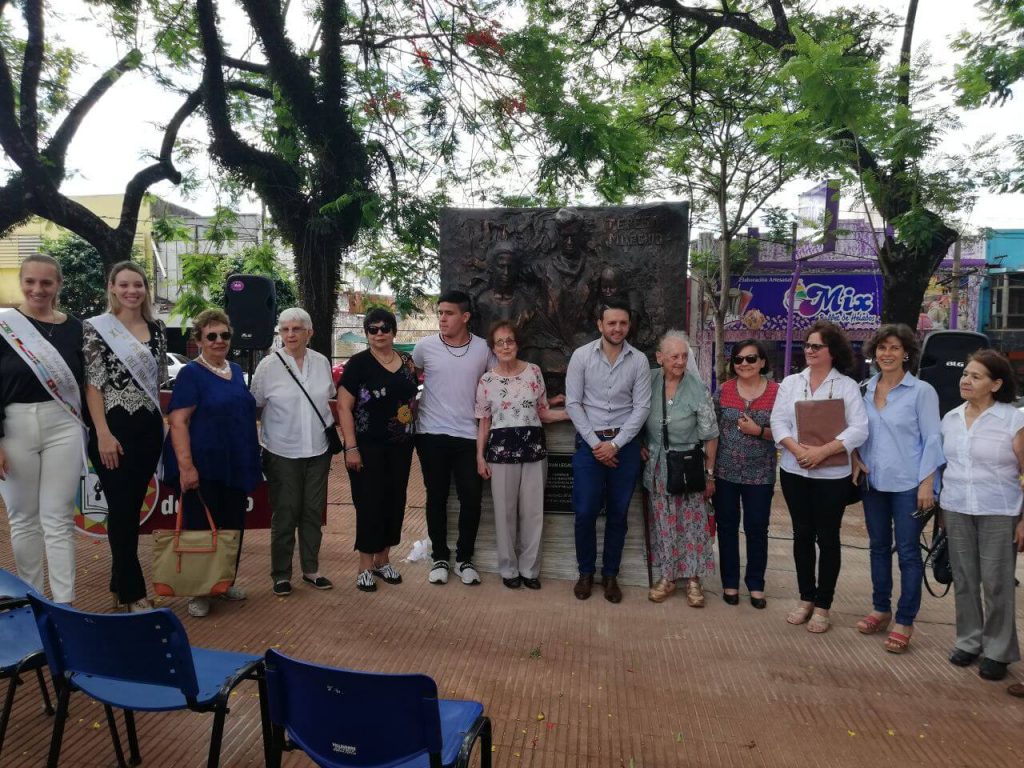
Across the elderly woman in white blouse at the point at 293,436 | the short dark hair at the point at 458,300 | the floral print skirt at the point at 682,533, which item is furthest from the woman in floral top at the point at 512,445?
the elderly woman in white blouse at the point at 293,436

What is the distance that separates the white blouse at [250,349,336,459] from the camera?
4.43m

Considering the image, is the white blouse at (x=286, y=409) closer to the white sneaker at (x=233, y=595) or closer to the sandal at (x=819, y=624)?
the white sneaker at (x=233, y=595)

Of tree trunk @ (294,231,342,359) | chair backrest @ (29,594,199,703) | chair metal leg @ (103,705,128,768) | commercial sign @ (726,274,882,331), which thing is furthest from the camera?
commercial sign @ (726,274,882,331)

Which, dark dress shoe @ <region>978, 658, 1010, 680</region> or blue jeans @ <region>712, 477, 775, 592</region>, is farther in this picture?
blue jeans @ <region>712, 477, 775, 592</region>

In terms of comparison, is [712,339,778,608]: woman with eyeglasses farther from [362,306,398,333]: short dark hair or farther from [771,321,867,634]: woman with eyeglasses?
[362,306,398,333]: short dark hair

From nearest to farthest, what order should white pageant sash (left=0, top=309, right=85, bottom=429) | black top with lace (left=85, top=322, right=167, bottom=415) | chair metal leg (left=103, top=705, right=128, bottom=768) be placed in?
chair metal leg (left=103, top=705, right=128, bottom=768)
white pageant sash (left=0, top=309, right=85, bottom=429)
black top with lace (left=85, top=322, right=167, bottom=415)

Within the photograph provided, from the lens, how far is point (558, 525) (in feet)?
16.7

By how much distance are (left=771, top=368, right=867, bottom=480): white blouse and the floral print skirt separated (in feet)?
2.14

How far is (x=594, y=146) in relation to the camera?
728cm

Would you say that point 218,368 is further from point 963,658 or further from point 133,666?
point 963,658

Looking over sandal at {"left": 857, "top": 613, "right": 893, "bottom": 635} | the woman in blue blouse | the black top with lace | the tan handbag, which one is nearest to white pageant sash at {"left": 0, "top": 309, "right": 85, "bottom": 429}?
the black top with lace

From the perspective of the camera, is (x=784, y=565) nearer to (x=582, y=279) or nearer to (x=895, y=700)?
(x=895, y=700)

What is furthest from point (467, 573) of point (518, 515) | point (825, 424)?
point (825, 424)

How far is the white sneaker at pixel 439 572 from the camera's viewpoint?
190 inches
